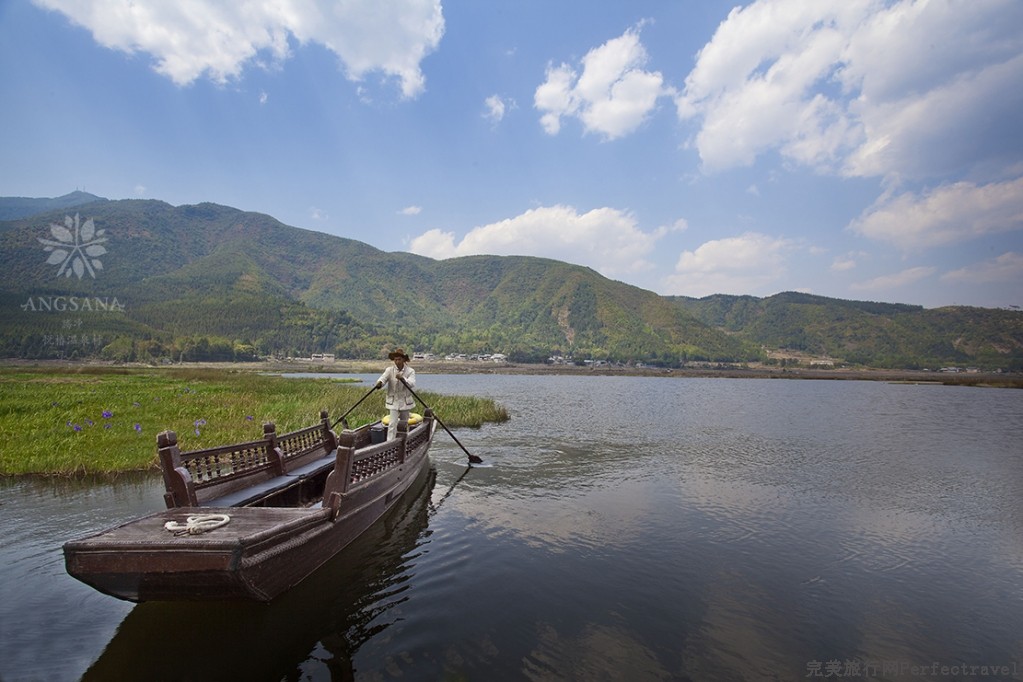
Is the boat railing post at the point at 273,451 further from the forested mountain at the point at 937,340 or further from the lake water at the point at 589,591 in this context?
the forested mountain at the point at 937,340

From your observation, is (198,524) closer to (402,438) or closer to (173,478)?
(173,478)

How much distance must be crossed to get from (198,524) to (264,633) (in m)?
2.00

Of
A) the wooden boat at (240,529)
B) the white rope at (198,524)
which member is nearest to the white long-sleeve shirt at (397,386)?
the wooden boat at (240,529)

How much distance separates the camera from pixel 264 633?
6637 mm

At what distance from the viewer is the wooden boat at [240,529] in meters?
5.41

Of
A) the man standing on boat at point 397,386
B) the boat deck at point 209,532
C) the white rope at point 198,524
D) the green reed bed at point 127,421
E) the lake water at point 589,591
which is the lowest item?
the lake water at point 589,591

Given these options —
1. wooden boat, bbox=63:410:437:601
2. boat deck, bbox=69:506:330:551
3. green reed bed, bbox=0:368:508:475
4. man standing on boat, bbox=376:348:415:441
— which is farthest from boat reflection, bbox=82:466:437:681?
green reed bed, bbox=0:368:508:475

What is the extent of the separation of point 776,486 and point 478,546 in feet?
39.7

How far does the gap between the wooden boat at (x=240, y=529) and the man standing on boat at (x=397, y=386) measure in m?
2.28

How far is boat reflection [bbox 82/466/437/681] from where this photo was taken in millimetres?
5832

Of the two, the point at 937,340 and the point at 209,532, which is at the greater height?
the point at 937,340

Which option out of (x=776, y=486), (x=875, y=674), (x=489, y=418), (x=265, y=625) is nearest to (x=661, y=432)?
(x=489, y=418)

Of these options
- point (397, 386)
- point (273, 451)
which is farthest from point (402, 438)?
point (273, 451)

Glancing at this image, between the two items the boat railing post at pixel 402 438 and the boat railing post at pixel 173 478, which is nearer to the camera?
the boat railing post at pixel 173 478
